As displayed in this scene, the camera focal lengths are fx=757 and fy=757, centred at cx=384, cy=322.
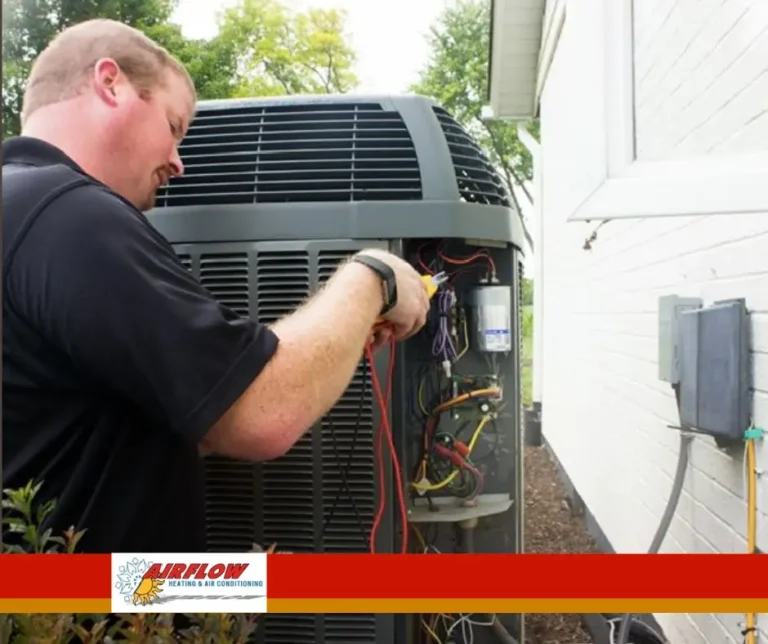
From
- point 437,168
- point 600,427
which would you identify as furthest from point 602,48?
point 600,427

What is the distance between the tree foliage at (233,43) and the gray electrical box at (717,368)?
35.8 inches

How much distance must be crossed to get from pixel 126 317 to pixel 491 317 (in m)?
0.80

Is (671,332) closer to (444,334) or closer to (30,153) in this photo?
(444,334)

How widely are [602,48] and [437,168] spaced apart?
37 centimetres

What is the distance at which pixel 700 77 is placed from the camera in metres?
1.69

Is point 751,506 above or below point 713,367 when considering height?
below

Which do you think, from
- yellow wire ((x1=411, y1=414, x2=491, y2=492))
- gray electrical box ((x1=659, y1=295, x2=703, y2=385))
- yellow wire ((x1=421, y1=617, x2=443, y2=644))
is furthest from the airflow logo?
gray electrical box ((x1=659, y1=295, x2=703, y2=385))

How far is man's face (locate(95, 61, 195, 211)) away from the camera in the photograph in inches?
49.1

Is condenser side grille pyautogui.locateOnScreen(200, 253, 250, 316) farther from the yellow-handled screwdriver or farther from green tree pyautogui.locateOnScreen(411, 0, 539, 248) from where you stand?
green tree pyautogui.locateOnScreen(411, 0, 539, 248)

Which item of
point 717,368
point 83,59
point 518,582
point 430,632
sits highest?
point 83,59

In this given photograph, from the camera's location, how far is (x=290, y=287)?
1478mm

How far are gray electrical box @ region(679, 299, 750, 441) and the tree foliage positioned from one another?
35.8 inches

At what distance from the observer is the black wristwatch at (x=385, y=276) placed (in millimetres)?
1239

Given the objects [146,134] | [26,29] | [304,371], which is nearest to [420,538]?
[304,371]
